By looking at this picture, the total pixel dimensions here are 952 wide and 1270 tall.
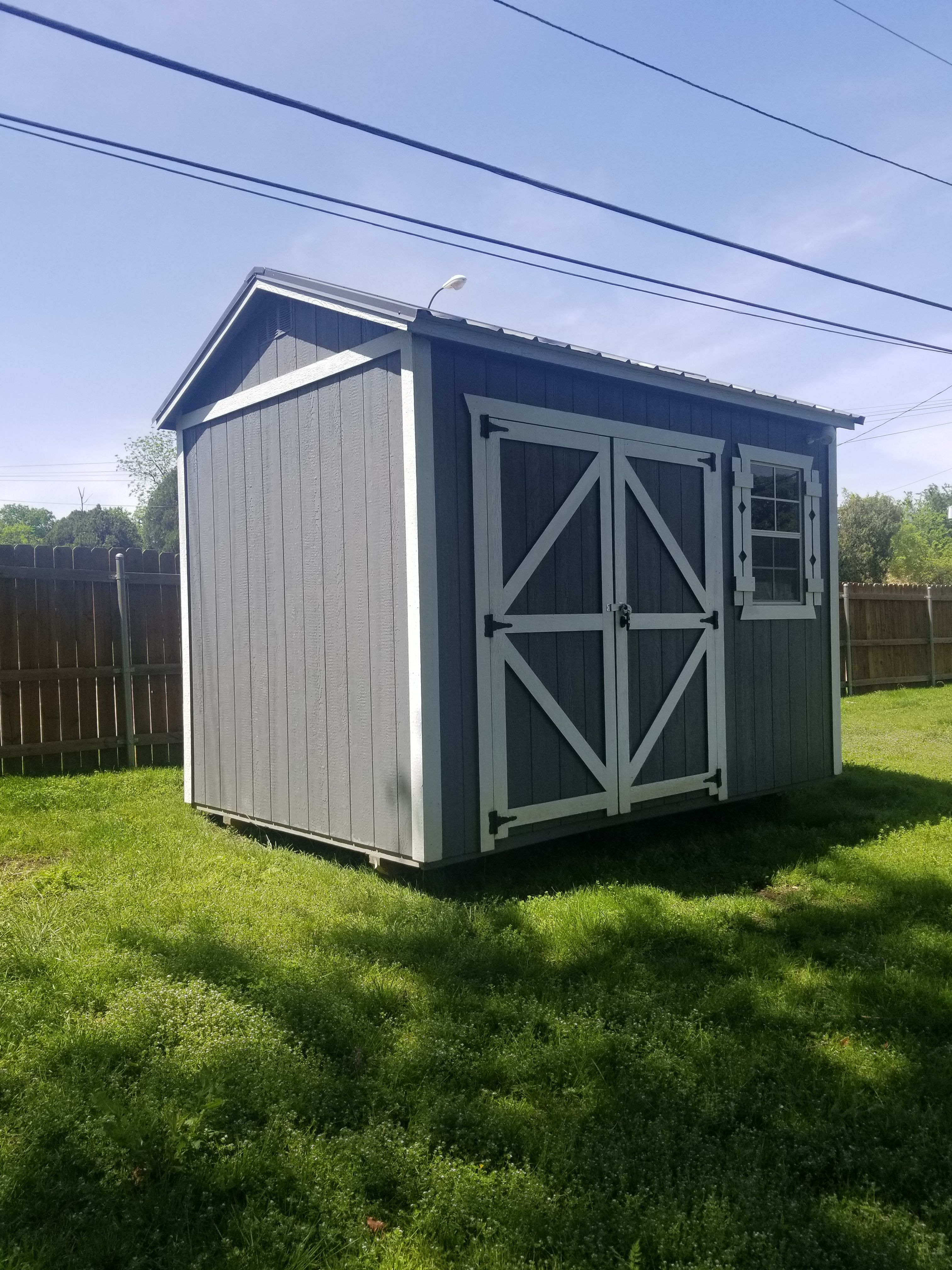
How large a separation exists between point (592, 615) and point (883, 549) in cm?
3160

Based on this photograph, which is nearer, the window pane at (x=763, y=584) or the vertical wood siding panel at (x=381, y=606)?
the vertical wood siding panel at (x=381, y=606)

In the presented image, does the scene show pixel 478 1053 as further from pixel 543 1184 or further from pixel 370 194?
pixel 370 194

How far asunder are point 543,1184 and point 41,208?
983 cm

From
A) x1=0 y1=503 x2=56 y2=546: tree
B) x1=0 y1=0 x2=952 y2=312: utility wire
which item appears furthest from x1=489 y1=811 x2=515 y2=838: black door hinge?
x1=0 y1=503 x2=56 y2=546: tree

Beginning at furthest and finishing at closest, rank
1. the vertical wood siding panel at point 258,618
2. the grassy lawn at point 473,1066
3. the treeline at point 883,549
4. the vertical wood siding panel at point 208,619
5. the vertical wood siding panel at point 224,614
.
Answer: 1. the treeline at point 883,549
2. the vertical wood siding panel at point 208,619
3. the vertical wood siding panel at point 224,614
4. the vertical wood siding panel at point 258,618
5. the grassy lawn at point 473,1066

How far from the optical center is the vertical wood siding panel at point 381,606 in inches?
186

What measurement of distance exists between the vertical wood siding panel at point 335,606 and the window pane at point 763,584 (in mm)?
3053

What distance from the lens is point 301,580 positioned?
5.42 meters

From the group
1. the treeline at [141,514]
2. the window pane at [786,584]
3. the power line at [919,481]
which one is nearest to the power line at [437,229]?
the window pane at [786,584]

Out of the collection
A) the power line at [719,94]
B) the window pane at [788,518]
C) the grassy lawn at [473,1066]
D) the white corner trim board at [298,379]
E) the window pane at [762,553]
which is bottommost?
the grassy lawn at [473,1066]

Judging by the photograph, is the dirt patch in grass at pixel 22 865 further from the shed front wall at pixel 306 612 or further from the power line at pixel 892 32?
the power line at pixel 892 32

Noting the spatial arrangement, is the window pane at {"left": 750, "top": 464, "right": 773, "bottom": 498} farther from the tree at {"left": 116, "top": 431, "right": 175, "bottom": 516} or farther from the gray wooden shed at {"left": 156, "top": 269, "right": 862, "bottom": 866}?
the tree at {"left": 116, "top": 431, "right": 175, "bottom": 516}

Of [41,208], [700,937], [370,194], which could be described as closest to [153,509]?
[41,208]

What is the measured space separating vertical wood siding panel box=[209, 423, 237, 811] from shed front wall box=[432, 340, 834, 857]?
6.61 feet
